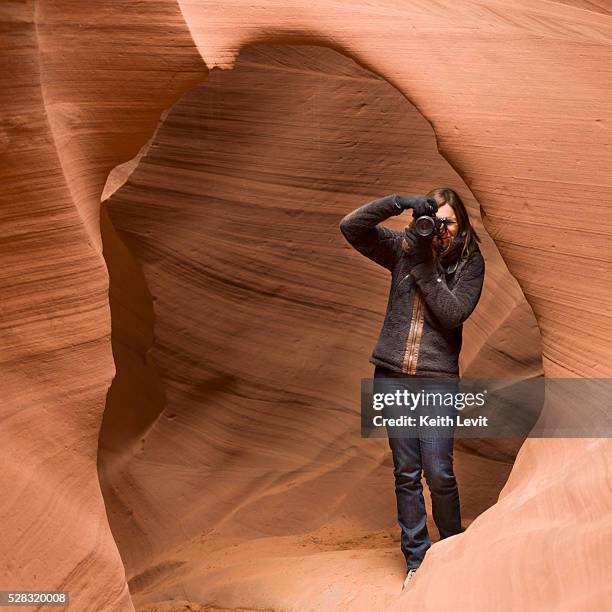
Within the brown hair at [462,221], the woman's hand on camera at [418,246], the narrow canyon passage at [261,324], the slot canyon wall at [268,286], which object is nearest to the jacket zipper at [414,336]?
the woman's hand on camera at [418,246]

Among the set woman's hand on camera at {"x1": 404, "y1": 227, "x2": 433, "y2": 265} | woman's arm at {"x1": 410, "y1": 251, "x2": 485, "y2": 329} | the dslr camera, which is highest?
the dslr camera

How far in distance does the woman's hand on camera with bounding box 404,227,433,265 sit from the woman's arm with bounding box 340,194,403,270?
0.33 feet

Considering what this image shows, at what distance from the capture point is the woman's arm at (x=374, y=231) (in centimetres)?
397

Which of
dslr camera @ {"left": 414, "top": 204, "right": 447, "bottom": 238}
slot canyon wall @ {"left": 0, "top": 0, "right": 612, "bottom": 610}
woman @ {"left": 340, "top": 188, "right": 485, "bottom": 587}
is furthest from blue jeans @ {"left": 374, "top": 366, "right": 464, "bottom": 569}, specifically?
dslr camera @ {"left": 414, "top": 204, "right": 447, "bottom": 238}

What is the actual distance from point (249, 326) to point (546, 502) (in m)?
2.27

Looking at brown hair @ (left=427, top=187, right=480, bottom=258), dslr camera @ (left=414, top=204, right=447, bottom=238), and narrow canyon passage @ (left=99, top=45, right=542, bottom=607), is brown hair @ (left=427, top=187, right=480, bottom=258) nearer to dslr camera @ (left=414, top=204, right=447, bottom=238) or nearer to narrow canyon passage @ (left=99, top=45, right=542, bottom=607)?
dslr camera @ (left=414, top=204, right=447, bottom=238)

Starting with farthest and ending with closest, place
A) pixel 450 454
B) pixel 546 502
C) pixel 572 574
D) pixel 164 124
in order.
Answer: pixel 164 124 < pixel 450 454 < pixel 546 502 < pixel 572 574

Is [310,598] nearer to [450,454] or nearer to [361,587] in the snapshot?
[361,587]

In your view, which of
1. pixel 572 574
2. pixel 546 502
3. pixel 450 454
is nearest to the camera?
pixel 572 574

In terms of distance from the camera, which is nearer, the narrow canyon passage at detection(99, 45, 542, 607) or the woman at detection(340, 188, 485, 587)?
the woman at detection(340, 188, 485, 587)

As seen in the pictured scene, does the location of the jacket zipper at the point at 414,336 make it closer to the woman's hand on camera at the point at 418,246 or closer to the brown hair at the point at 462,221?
the woman's hand on camera at the point at 418,246

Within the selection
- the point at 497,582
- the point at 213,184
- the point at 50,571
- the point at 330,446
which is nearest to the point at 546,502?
the point at 497,582

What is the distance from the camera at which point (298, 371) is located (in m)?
5.39

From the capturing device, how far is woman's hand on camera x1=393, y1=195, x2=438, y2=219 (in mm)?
3846
